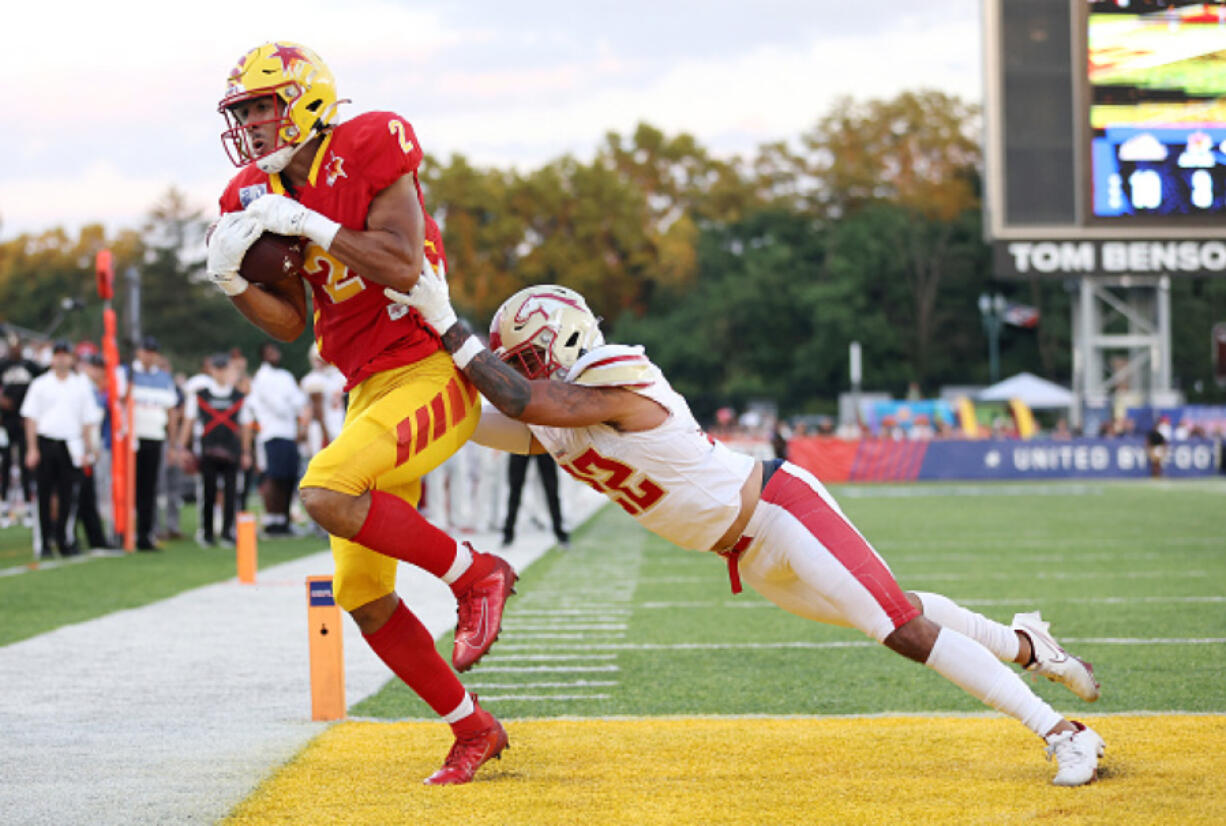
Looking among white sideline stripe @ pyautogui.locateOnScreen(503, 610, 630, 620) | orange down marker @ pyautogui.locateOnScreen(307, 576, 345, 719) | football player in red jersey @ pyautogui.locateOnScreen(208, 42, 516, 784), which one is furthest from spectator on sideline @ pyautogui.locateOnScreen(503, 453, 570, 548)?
football player in red jersey @ pyautogui.locateOnScreen(208, 42, 516, 784)

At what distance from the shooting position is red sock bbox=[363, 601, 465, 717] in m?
4.54

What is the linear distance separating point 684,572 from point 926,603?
7.16 m

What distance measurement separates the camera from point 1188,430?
3164 centimetres

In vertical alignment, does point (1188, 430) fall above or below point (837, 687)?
below

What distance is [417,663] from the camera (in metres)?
4.54

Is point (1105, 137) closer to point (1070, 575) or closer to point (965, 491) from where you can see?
point (1070, 575)

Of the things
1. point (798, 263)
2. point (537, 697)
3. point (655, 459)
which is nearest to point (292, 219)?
point (655, 459)

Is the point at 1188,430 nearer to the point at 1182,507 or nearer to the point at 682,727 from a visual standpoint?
the point at 1182,507

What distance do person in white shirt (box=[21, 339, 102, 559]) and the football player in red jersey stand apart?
29.5ft

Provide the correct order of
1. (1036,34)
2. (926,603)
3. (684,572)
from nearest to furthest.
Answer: (926,603) < (684,572) < (1036,34)

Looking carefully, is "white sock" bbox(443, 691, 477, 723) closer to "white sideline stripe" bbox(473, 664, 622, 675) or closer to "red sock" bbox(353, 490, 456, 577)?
"red sock" bbox(353, 490, 456, 577)

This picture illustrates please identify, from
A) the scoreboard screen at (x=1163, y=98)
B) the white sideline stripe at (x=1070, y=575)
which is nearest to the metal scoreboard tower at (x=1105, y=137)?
the scoreboard screen at (x=1163, y=98)

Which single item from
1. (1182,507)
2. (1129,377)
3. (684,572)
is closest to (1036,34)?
(1182,507)

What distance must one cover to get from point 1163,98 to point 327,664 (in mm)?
11646
